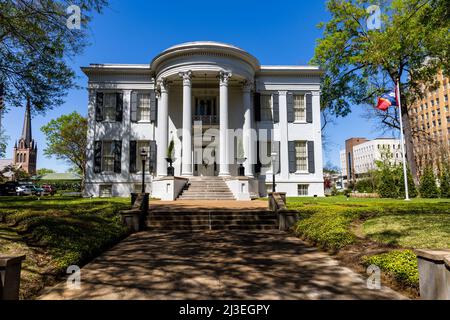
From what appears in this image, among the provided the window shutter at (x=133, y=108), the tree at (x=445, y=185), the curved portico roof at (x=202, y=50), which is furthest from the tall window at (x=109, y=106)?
the tree at (x=445, y=185)

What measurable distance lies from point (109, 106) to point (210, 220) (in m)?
16.1

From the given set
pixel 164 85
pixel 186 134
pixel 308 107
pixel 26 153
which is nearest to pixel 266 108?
pixel 308 107

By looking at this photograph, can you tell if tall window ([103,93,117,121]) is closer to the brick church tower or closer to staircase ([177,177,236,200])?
staircase ([177,177,236,200])

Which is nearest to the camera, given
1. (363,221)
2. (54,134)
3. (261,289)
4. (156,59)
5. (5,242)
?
(261,289)

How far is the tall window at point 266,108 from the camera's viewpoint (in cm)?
2167

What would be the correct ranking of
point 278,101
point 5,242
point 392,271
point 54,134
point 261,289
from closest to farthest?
point 261,289 → point 392,271 → point 5,242 → point 278,101 → point 54,134

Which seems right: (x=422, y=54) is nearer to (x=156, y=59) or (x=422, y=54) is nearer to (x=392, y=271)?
(x=156, y=59)

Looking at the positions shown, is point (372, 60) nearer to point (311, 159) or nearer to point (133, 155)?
point (311, 159)

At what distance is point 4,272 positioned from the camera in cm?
307

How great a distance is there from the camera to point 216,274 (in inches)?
177

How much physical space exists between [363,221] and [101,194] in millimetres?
18202

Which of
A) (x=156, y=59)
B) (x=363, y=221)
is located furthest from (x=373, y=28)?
(x=363, y=221)

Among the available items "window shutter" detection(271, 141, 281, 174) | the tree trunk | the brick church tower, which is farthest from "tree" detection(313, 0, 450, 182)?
the brick church tower

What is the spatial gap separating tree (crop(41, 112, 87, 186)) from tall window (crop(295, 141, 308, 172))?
28152 millimetres
